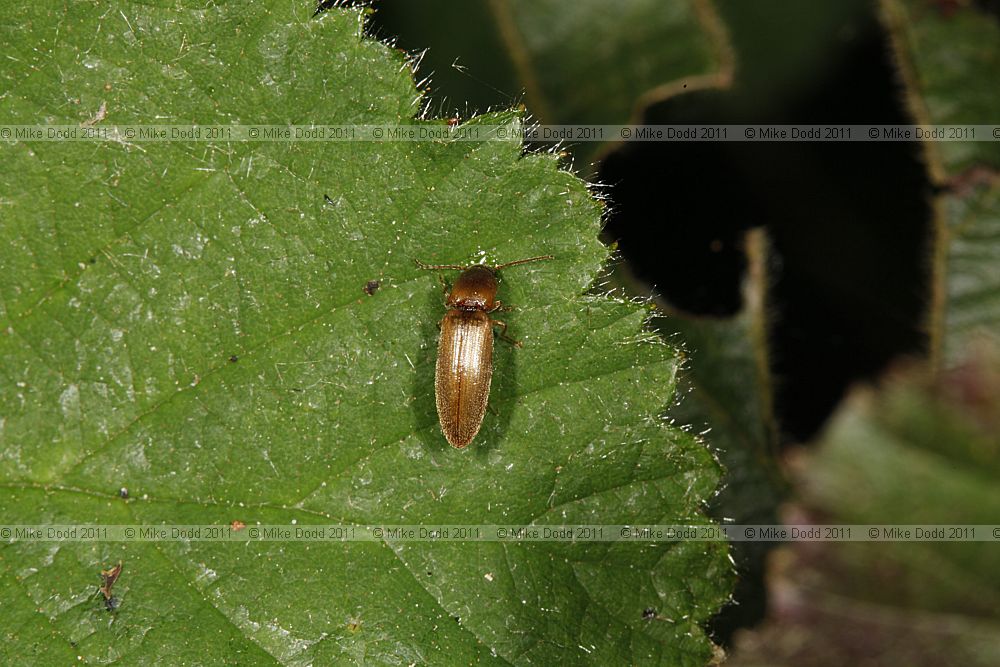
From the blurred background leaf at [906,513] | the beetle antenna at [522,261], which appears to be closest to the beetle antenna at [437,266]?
the beetle antenna at [522,261]

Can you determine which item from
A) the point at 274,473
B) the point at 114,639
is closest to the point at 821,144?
the point at 274,473

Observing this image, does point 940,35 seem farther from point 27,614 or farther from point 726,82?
point 27,614

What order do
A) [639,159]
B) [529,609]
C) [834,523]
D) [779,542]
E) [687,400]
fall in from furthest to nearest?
1. [834,523]
2. [779,542]
3. [639,159]
4. [687,400]
5. [529,609]

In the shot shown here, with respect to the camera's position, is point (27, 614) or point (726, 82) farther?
point (726, 82)

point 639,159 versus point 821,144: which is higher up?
point 639,159

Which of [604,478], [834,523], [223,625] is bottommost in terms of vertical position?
[834,523]

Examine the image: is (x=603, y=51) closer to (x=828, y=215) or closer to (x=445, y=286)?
(x=828, y=215)

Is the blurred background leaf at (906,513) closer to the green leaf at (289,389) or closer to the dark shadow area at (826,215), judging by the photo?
the dark shadow area at (826,215)
